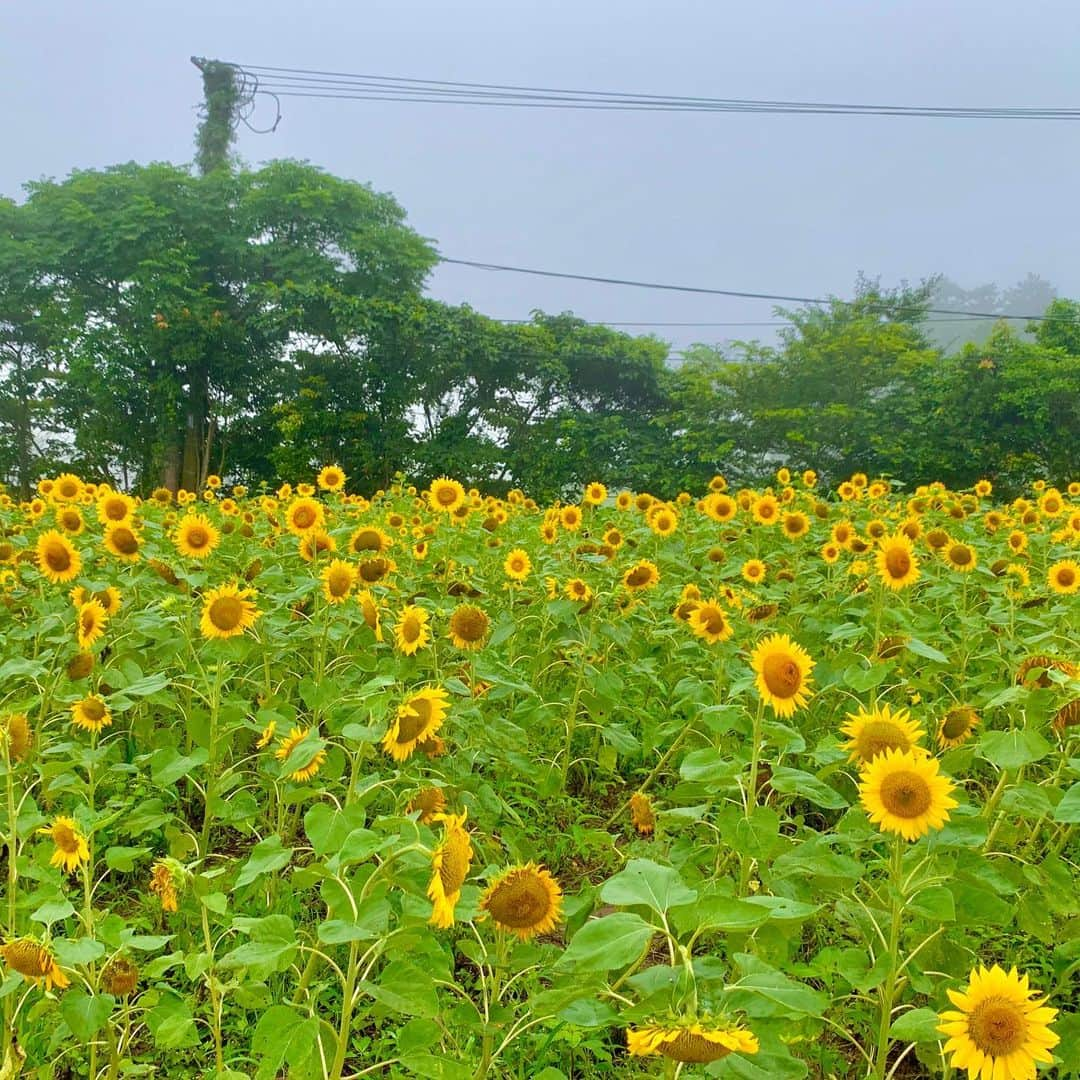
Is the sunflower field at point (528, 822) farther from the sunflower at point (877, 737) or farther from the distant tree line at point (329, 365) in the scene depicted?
the distant tree line at point (329, 365)

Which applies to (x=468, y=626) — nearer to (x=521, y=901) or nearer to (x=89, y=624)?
(x=89, y=624)

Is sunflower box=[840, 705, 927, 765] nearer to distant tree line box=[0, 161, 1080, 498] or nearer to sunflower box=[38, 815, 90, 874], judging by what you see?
sunflower box=[38, 815, 90, 874]

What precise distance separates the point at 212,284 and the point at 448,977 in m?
16.6

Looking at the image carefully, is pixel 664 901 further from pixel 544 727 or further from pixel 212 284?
pixel 212 284

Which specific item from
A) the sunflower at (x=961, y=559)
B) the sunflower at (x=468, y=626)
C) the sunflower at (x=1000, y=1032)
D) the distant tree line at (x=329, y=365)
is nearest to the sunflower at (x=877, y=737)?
the sunflower at (x=1000, y=1032)

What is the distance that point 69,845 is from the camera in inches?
52.5

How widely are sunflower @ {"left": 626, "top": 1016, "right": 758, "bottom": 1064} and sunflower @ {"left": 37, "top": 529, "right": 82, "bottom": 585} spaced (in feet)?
7.73

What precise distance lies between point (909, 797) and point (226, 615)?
1591 mm

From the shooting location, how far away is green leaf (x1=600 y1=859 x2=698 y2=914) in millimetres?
868

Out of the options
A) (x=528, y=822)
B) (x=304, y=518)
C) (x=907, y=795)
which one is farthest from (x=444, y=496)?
(x=907, y=795)

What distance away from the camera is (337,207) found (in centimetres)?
1587

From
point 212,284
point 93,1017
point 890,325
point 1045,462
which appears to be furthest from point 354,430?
point 93,1017

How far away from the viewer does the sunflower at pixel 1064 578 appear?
9.25 ft

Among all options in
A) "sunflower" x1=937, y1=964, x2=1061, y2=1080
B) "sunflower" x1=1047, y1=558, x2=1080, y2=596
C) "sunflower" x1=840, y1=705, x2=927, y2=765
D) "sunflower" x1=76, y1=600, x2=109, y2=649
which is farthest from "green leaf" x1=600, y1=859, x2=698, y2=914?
"sunflower" x1=1047, y1=558, x2=1080, y2=596
